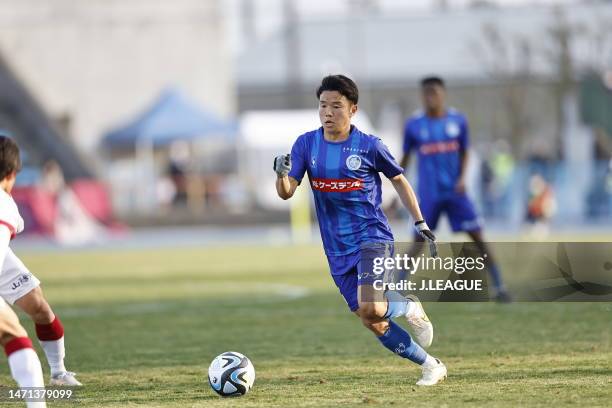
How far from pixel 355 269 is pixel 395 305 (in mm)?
391

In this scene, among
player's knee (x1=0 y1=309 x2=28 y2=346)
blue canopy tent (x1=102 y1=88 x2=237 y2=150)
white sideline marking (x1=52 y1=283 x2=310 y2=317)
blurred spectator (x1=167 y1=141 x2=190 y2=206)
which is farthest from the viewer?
blurred spectator (x1=167 y1=141 x2=190 y2=206)

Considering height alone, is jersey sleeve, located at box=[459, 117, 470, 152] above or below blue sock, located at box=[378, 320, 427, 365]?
above

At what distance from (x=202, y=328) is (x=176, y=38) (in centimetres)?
3766

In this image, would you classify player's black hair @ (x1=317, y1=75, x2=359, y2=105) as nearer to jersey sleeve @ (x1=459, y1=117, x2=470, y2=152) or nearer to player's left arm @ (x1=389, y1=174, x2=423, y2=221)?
player's left arm @ (x1=389, y1=174, x2=423, y2=221)

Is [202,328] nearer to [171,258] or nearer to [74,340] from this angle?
[74,340]

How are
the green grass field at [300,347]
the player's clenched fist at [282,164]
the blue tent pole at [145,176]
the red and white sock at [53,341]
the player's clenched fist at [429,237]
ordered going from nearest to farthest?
the player's clenched fist at [282,164] → the green grass field at [300,347] → the player's clenched fist at [429,237] → the red and white sock at [53,341] → the blue tent pole at [145,176]

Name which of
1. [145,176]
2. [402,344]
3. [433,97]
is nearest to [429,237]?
[402,344]

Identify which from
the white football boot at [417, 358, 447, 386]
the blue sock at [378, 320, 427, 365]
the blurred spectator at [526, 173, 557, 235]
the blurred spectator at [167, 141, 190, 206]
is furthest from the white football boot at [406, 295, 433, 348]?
the blurred spectator at [167, 141, 190, 206]

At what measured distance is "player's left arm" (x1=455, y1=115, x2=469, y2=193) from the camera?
14141mm

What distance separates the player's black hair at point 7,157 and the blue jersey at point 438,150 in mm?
7138

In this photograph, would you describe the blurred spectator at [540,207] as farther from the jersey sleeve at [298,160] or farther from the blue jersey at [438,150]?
the jersey sleeve at [298,160]

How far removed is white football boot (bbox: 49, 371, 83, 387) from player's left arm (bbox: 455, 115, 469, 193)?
6254 millimetres

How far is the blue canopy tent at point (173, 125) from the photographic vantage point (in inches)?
1587

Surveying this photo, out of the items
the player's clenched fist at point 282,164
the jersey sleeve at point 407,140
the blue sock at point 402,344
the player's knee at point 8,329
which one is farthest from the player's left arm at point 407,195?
the jersey sleeve at point 407,140
